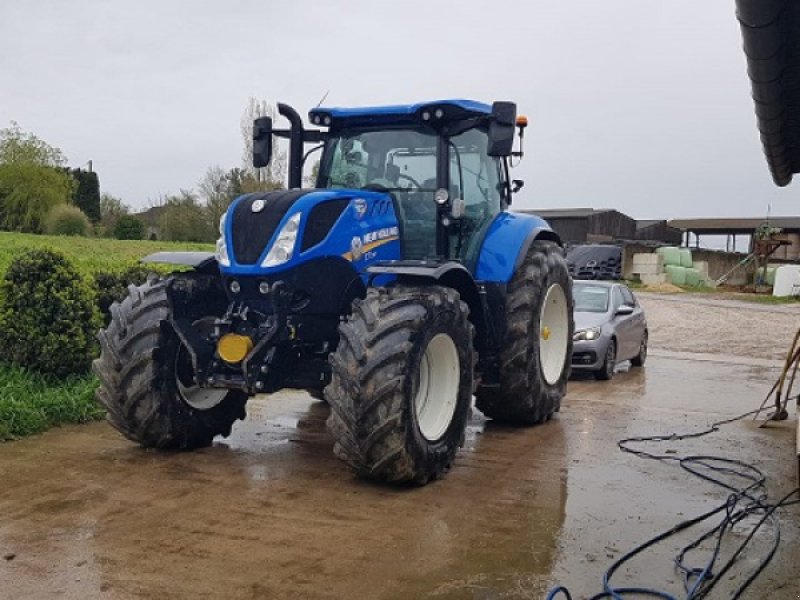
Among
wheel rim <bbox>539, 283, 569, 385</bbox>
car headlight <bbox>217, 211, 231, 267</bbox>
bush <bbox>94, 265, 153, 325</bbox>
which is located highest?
car headlight <bbox>217, 211, 231, 267</bbox>

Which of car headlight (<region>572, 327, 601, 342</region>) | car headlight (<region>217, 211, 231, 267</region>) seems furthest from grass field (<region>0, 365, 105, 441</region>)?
car headlight (<region>572, 327, 601, 342</region>)

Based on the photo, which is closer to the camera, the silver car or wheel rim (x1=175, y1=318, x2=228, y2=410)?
wheel rim (x1=175, y1=318, x2=228, y2=410)

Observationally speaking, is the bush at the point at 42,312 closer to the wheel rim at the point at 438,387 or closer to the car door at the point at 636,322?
the wheel rim at the point at 438,387

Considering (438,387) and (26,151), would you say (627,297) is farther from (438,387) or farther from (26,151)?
(26,151)

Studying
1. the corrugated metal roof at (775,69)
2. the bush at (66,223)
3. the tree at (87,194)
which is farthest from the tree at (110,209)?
the corrugated metal roof at (775,69)

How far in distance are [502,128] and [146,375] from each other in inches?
128

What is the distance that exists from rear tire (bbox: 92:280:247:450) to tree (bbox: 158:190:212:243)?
30695 millimetres

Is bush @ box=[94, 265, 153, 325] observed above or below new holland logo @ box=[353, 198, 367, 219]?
below

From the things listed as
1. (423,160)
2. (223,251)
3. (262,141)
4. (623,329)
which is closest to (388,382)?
(223,251)

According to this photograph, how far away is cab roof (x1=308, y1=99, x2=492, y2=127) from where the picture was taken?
717cm

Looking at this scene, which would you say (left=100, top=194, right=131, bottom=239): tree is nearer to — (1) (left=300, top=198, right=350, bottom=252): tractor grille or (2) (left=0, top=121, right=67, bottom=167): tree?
(2) (left=0, top=121, right=67, bottom=167): tree

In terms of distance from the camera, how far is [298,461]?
6.77 meters

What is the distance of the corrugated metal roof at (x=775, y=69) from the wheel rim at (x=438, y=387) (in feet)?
8.36

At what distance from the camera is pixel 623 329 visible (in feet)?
42.2
